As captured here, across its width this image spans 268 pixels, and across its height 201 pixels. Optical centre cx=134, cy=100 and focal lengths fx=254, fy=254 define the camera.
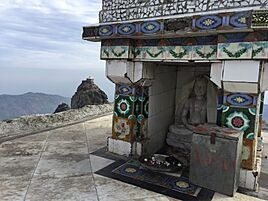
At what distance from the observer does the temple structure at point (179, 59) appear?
4109mm

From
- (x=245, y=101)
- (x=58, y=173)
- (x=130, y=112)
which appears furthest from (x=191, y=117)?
(x=58, y=173)

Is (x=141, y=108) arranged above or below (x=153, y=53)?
below

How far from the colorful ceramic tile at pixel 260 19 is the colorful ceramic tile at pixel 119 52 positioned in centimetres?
249

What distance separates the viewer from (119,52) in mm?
5484

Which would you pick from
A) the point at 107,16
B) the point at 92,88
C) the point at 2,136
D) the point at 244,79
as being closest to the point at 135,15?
the point at 107,16

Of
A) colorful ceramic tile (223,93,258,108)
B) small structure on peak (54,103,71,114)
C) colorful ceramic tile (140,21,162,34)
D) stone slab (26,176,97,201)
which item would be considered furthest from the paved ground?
small structure on peak (54,103,71,114)

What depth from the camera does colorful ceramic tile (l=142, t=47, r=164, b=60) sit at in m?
5.11

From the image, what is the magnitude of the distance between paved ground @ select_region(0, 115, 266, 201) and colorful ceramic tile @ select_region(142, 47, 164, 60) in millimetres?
2387

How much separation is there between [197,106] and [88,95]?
9.21m

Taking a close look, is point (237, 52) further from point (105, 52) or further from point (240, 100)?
point (105, 52)

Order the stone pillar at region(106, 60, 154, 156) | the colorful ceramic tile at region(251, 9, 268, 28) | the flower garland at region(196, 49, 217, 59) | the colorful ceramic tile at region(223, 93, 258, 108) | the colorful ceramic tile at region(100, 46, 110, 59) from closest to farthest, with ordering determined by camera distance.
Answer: the colorful ceramic tile at region(251, 9, 268, 28)
the colorful ceramic tile at region(223, 93, 258, 108)
the flower garland at region(196, 49, 217, 59)
the stone pillar at region(106, 60, 154, 156)
the colorful ceramic tile at region(100, 46, 110, 59)

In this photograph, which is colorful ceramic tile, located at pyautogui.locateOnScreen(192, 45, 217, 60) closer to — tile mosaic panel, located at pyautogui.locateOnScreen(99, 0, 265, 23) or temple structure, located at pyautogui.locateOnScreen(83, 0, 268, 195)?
temple structure, located at pyautogui.locateOnScreen(83, 0, 268, 195)

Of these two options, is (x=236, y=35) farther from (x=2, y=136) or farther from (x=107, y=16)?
(x=2, y=136)

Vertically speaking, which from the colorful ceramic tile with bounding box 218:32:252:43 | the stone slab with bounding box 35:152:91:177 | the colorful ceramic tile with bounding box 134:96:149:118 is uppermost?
the colorful ceramic tile with bounding box 218:32:252:43
